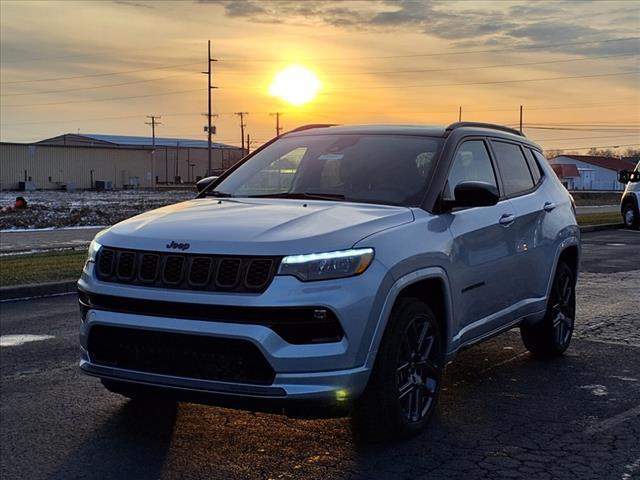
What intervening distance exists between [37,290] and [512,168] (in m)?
7.55

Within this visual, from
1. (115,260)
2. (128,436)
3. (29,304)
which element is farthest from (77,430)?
(29,304)

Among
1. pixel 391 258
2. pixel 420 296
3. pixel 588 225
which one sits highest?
pixel 391 258

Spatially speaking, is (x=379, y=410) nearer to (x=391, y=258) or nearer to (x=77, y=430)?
(x=391, y=258)

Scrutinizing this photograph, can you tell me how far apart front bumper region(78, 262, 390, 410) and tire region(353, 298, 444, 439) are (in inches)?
7.7

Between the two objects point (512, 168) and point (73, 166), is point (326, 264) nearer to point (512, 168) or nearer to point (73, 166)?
point (512, 168)

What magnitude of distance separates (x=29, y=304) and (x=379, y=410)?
7.56 meters

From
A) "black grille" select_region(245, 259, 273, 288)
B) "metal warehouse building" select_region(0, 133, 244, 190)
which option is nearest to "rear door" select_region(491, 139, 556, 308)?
"black grille" select_region(245, 259, 273, 288)

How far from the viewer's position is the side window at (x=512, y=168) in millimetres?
6367

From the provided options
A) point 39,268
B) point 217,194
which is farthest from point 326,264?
point 39,268

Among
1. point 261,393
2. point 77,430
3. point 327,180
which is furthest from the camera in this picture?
point 327,180

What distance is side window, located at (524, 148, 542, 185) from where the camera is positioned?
22.7ft

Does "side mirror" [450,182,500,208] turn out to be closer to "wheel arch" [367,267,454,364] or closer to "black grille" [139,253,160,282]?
"wheel arch" [367,267,454,364]

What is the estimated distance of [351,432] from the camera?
5.02 metres

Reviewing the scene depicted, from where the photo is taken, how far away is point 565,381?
6.31 metres
